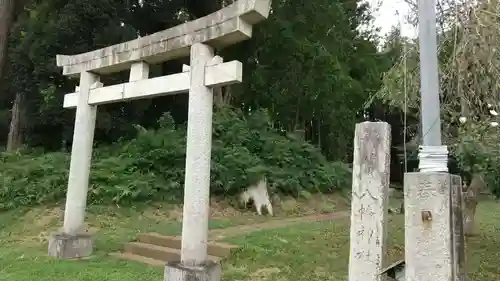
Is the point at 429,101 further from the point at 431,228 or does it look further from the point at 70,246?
the point at 70,246

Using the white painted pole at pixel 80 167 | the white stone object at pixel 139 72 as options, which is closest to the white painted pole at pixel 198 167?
the white stone object at pixel 139 72

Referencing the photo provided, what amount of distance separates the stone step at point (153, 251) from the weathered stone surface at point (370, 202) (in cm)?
377

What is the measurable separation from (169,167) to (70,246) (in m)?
4.84

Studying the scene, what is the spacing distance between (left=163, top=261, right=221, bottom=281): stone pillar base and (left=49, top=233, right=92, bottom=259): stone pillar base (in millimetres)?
2283

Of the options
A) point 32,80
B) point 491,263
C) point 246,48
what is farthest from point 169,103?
point 491,263

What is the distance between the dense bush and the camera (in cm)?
1027

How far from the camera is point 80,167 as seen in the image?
23.5 ft

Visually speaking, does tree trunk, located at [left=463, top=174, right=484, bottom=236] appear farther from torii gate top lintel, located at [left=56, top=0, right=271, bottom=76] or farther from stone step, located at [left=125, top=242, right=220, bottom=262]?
torii gate top lintel, located at [left=56, top=0, right=271, bottom=76]

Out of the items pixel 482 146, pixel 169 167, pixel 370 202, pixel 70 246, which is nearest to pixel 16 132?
pixel 169 167

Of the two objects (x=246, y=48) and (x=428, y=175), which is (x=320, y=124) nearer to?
(x=246, y=48)

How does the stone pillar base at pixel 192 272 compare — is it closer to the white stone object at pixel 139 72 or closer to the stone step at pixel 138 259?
the stone step at pixel 138 259

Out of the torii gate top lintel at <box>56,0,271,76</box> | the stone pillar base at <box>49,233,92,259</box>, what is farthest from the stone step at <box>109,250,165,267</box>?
the torii gate top lintel at <box>56,0,271,76</box>

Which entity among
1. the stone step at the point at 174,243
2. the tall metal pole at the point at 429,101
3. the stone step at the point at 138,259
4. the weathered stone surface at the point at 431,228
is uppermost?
the tall metal pole at the point at 429,101

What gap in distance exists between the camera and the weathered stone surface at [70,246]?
6.89 metres
